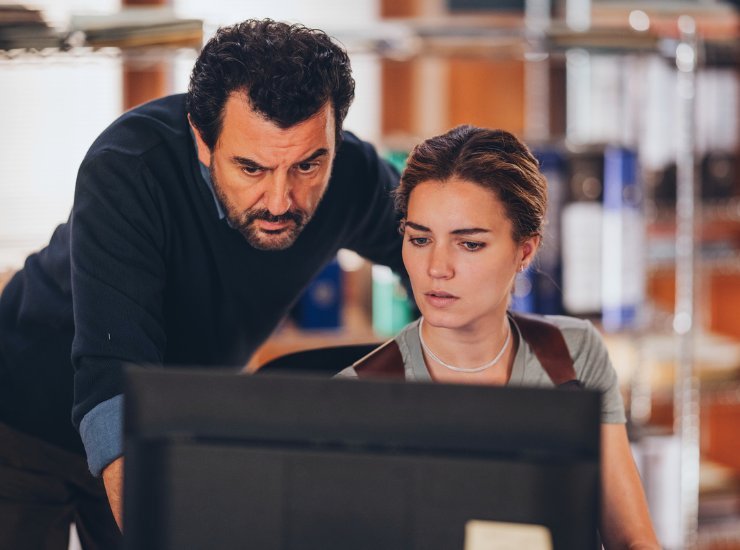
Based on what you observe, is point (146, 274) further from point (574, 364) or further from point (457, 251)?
point (574, 364)

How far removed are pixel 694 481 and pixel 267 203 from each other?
1.69 meters

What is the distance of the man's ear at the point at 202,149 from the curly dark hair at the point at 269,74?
2 centimetres

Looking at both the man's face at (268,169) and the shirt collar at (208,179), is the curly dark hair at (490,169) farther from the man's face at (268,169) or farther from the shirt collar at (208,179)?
the shirt collar at (208,179)

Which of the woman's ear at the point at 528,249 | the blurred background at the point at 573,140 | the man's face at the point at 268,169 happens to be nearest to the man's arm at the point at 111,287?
the man's face at the point at 268,169

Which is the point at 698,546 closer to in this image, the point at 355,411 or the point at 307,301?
the point at 307,301

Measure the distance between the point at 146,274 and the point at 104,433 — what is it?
0.24 meters

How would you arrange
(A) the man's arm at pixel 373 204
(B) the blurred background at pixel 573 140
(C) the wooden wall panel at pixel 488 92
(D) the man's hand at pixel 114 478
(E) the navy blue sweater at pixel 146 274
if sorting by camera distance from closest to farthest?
(D) the man's hand at pixel 114 478 → (E) the navy blue sweater at pixel 146 274 → (A) the man's arm at pixel 373 204 → (B) the blurred background at pixel 573 140 → (C) the wooden wall panel at pixel 488 92

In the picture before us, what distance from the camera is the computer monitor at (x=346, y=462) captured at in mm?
716

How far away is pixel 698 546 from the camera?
2670 mm

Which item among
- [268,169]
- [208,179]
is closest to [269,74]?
[268,169]

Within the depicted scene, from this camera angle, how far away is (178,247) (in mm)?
1427

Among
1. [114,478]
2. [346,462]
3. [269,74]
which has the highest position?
[269,74]

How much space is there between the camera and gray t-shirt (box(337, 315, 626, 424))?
1.38m

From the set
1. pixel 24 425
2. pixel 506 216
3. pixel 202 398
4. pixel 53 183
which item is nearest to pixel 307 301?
pixel 53 183
